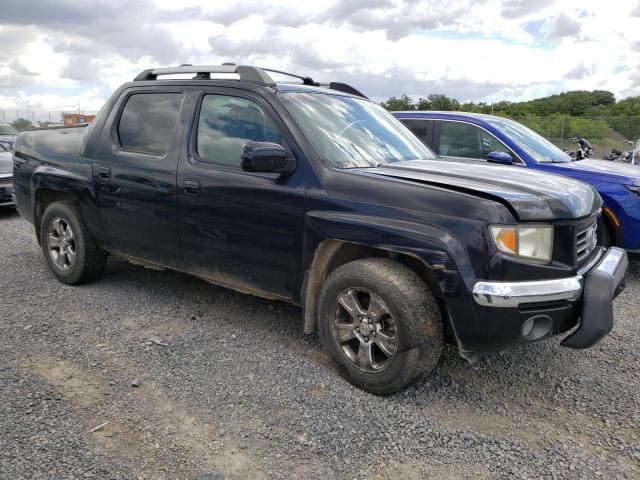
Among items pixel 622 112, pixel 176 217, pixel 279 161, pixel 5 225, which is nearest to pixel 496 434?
pixel 279 161

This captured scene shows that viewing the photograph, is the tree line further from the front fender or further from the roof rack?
the front fender

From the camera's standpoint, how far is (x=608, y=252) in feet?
11.7

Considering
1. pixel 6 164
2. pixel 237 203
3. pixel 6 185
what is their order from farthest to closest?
pixel 6 164 < pixel 6 185 < pixel 237 203

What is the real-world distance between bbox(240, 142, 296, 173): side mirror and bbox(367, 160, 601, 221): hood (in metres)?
0.56

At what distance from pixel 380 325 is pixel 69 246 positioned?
329 cm

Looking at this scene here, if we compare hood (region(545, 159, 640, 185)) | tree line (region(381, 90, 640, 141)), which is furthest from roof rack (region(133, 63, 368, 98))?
tree line (region(381, 90, 640, 141))

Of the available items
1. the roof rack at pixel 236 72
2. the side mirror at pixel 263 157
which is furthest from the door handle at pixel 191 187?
the roof rack at pixel 236 72

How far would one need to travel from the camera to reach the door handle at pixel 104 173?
4582 millimetres

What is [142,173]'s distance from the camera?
431 cm

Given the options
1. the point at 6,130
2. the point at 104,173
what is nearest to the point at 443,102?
the point at 6,130

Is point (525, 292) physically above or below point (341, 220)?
below

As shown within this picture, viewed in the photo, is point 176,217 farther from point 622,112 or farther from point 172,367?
point 622,112

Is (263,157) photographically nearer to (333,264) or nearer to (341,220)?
(341,220)

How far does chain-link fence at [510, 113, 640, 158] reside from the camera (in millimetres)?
20344
